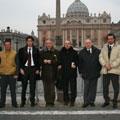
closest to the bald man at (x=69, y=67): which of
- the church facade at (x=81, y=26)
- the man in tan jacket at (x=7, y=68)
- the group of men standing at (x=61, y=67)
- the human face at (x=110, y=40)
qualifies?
the group of men standing at (x=61, y=67)

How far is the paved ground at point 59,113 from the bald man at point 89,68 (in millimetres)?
421

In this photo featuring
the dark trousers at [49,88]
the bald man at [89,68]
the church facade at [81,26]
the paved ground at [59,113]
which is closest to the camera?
the paved ground at [59,113]

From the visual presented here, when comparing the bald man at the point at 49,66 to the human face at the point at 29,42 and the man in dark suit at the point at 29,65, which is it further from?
the human face at the point at 29,42

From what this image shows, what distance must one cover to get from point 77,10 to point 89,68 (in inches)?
5169

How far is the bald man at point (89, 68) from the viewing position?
1216cm

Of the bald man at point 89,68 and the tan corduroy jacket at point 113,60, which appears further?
the bald man at point 89,68

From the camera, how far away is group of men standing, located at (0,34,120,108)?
470 inches

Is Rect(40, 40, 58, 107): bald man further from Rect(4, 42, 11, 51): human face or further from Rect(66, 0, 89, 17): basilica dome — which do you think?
Rect(66, 0, 89, 17): basilica dome

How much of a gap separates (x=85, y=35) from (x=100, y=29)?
4.70 m

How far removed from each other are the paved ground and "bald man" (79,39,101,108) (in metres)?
0.42

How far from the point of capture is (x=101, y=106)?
1185 centimetres

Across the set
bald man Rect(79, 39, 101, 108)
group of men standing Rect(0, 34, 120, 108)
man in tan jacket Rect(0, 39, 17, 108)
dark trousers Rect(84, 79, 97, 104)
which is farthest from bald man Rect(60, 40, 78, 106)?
man in tan jacket Rect(0, 39, 17, 108)

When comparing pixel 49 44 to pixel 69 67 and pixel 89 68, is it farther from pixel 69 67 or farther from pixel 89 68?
pixel 89 68

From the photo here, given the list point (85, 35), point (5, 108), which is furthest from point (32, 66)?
point (85, 35)
